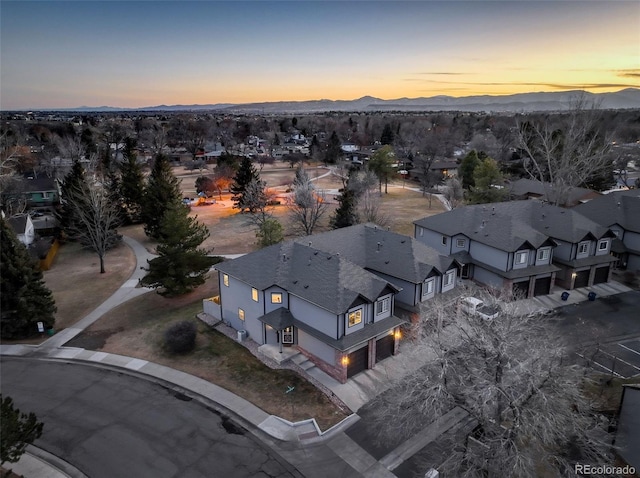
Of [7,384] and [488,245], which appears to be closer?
[7,384]

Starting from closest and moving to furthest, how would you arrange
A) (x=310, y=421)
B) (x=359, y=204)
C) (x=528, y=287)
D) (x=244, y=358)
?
(x=310, y=421)
(x=244, y=358)
(x=528, y=287)
(x=359, y=204)

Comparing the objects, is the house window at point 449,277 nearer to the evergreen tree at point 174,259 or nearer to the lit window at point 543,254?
the lit window at point 543,254

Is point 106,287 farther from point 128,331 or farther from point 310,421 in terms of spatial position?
point 310,421

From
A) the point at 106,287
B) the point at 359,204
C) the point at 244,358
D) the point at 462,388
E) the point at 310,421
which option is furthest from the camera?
the point at 359,204

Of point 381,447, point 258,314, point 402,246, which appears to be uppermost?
point 402,246

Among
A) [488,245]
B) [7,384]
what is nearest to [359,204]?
[488,245]

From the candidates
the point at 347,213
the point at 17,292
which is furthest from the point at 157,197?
the point at 17,292

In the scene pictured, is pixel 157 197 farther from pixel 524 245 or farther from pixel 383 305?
pixel 524 245

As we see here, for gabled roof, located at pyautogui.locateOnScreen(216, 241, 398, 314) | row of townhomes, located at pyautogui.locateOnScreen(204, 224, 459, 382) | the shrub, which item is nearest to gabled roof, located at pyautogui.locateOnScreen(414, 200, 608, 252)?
row of townhomes, located at pyautogui.locateOnScreen(204, 224, 459, 382)
